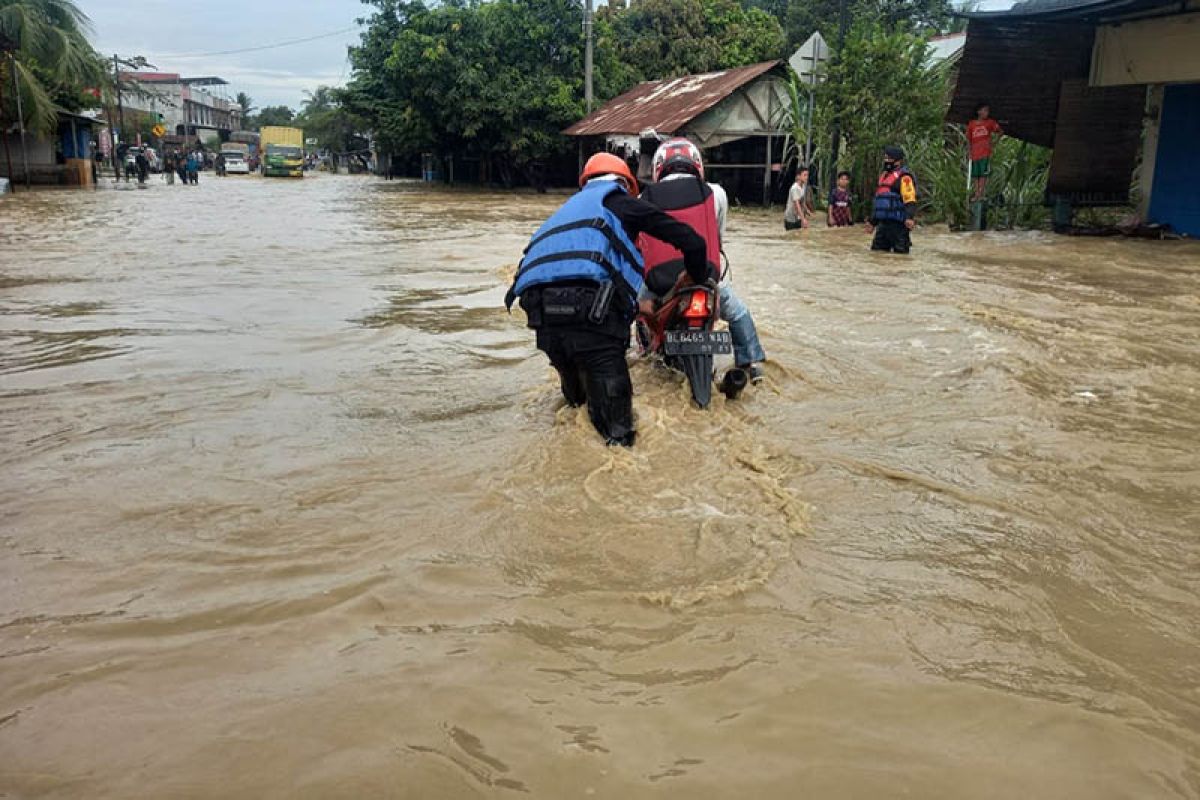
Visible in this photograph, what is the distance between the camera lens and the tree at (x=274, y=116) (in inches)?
4700

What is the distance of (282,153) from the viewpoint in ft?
157

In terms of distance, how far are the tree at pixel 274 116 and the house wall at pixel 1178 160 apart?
387 ft

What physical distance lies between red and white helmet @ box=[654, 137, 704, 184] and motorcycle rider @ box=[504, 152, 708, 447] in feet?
2.06

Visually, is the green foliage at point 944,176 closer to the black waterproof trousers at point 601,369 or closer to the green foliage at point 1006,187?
the green foliage at point 1006,187

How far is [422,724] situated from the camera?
2342mm

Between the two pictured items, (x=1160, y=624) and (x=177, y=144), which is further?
(x=177, y=144)

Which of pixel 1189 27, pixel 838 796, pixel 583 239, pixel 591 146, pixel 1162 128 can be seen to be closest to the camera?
pixel 838 796

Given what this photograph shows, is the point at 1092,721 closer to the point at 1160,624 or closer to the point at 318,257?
the point at 1160,624

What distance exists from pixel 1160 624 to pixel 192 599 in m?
3.01

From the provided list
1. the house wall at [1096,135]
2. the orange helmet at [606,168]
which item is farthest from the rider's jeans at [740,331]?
the house wall at [1096,135]

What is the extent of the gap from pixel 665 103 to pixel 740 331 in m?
21.3

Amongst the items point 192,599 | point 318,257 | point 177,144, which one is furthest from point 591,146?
point 177,144

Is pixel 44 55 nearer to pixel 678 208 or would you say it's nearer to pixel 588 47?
pixel 588 47

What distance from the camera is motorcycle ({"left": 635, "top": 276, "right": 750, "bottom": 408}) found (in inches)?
186
